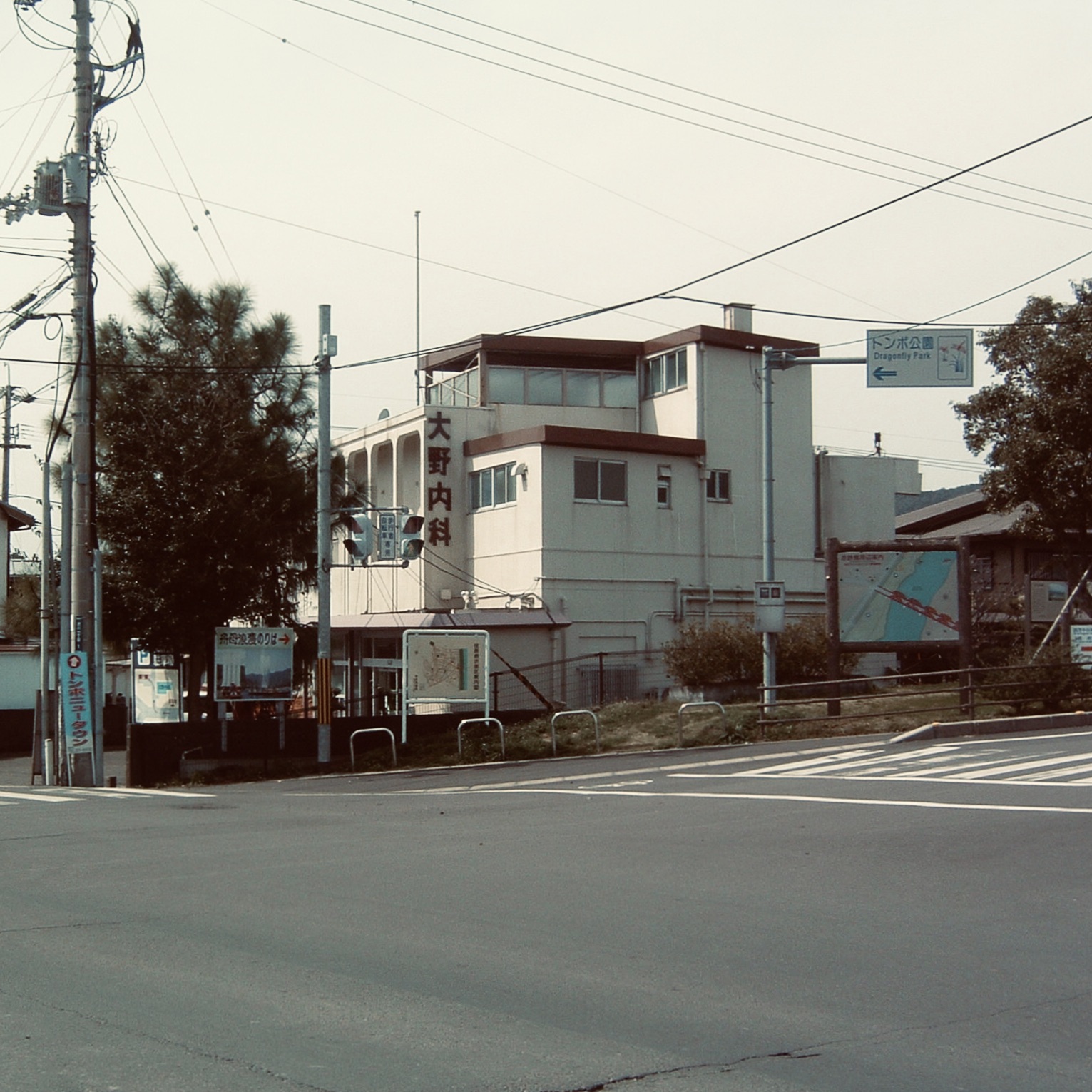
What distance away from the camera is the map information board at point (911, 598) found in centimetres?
2495

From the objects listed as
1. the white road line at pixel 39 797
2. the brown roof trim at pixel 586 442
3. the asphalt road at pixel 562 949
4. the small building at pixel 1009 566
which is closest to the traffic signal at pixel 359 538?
the white road line at pixel 39 797

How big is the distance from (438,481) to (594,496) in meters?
4.68

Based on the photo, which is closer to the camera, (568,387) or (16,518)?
(568,387)

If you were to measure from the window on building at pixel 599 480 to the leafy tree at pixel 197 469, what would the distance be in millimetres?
8205

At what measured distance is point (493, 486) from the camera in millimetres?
35688

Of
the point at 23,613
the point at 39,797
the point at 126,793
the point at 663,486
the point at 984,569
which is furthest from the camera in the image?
the point at 23,613

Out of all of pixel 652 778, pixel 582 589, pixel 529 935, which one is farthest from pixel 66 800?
pixel 582 589

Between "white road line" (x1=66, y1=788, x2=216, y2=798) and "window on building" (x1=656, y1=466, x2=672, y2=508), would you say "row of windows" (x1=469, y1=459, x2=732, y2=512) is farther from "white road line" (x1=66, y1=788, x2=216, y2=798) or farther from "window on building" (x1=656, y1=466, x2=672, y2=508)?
"white road line" (x1=66, y1=788, x2=216, y2=798)

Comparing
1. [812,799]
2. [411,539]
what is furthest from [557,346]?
[812,799]

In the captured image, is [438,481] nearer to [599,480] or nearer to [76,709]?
[599,480]

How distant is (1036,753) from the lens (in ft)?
63.1

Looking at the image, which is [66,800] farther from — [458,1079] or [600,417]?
[600,417]

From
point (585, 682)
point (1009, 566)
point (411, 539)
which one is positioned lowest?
point (585, 682)

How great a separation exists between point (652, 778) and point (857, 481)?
2218 cm
